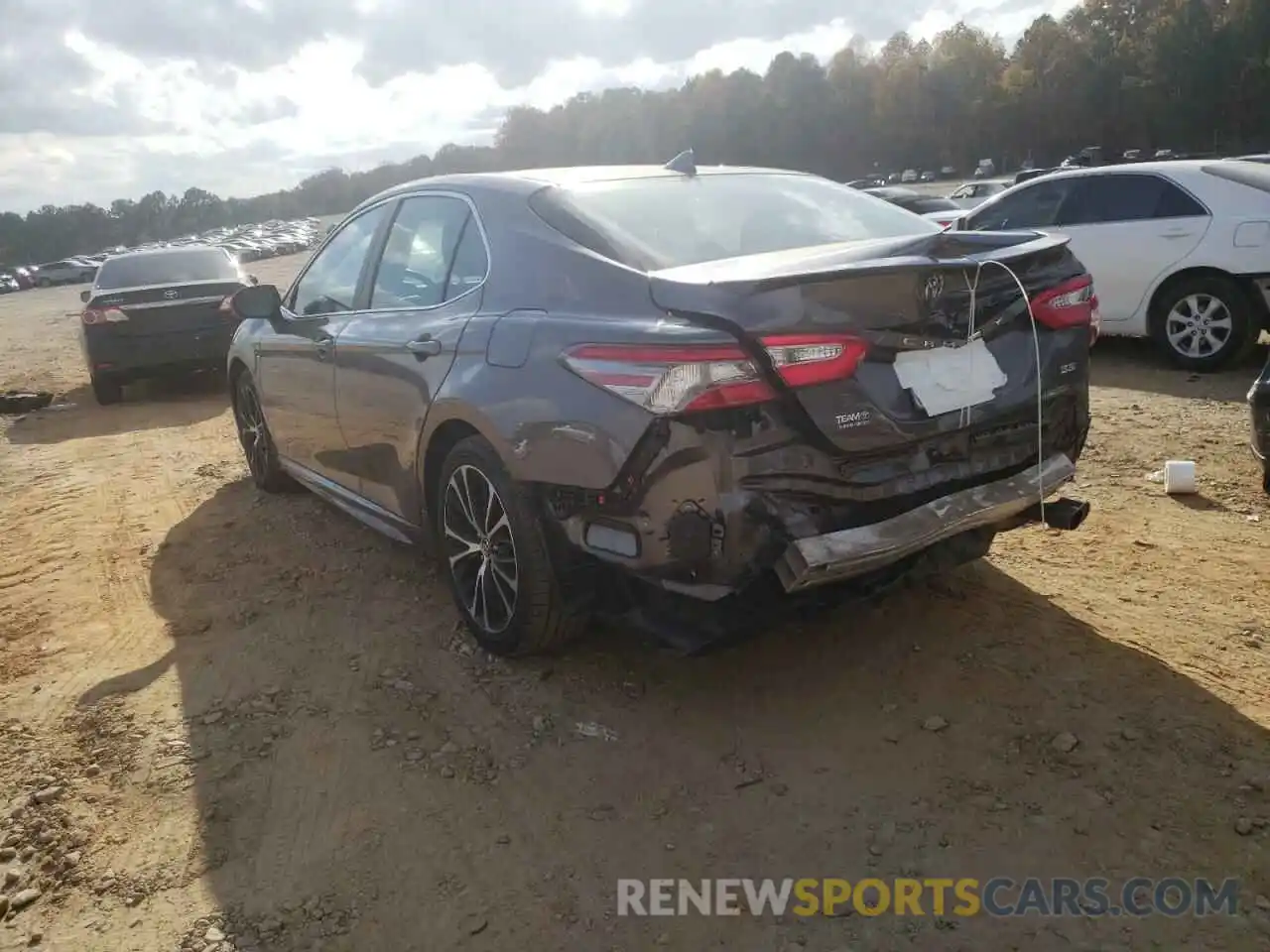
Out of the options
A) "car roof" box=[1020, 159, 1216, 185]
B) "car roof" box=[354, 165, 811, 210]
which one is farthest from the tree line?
"car roof" box=[354, 165, 811, 210]

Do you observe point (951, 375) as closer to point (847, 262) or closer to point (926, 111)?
point (847, 262)

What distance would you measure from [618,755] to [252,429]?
3.87 metres

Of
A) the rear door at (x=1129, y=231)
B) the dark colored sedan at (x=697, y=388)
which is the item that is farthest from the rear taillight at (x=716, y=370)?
the rear door at (x=1129, y=231)

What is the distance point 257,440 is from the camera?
20.0 ft

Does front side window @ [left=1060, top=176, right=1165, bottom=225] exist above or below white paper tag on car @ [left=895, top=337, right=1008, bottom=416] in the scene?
above

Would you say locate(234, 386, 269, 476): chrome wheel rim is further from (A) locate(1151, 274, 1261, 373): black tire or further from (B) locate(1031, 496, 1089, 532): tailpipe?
(A) locate(1151, 274, 1261, 373): black tire

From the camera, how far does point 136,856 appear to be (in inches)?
114

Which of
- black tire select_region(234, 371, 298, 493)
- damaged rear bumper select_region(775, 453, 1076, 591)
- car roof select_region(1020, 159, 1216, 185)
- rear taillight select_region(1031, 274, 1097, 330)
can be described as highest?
car roof select_region(1020, 159, 1216, 185)

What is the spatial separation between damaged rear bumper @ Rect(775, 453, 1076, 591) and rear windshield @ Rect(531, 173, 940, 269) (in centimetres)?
95

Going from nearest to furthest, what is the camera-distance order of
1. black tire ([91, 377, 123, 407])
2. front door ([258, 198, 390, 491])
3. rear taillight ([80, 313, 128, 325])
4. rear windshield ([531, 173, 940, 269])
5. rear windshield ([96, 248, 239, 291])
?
rear windshield ([531, 173, 940, 269]) → front door ([258, 198, 390, 491]) → rear taillight ([80, 313, 128, 325]) → black tire ([91, 377, 123, 407]) → rear windshield ([96, 248, 239, 291])

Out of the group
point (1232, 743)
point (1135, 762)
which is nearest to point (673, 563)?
point (1135, 762)

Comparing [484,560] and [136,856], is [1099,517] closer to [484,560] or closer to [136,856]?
[484,560]

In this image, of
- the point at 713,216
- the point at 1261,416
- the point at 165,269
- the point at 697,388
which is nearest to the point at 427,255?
the point at 713,216

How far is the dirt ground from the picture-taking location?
2566 mm
